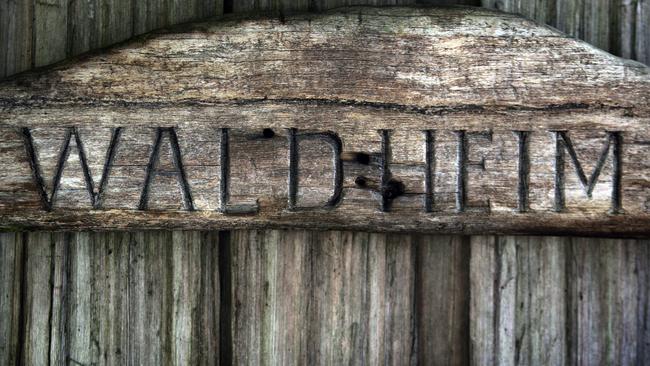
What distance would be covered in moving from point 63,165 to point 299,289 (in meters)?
0.78

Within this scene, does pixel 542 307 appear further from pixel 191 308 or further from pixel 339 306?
pixel 191 308

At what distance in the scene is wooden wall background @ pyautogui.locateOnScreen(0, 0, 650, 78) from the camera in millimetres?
1887

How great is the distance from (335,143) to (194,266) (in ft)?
1.99

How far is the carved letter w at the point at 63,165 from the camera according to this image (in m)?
1.70

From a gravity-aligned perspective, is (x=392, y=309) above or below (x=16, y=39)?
below

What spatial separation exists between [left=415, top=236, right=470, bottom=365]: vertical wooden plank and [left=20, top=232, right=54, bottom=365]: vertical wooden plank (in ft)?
3.79

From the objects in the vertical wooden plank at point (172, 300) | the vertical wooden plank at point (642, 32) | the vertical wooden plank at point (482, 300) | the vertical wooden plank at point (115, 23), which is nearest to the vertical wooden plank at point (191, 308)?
the vertical wooden plank at point (172, 300)

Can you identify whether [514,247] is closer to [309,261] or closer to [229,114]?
[309,261]

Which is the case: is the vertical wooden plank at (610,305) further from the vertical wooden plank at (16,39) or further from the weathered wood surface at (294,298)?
the vertical wooden plank at (16,39)

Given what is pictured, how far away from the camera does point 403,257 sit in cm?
188

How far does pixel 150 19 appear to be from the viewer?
1908 mm

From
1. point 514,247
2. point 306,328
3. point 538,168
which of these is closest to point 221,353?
point 306,328

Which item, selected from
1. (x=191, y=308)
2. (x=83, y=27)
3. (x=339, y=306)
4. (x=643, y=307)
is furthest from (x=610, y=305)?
(x=83, y=27)

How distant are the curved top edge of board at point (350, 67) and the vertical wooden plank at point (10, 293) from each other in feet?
1.53
